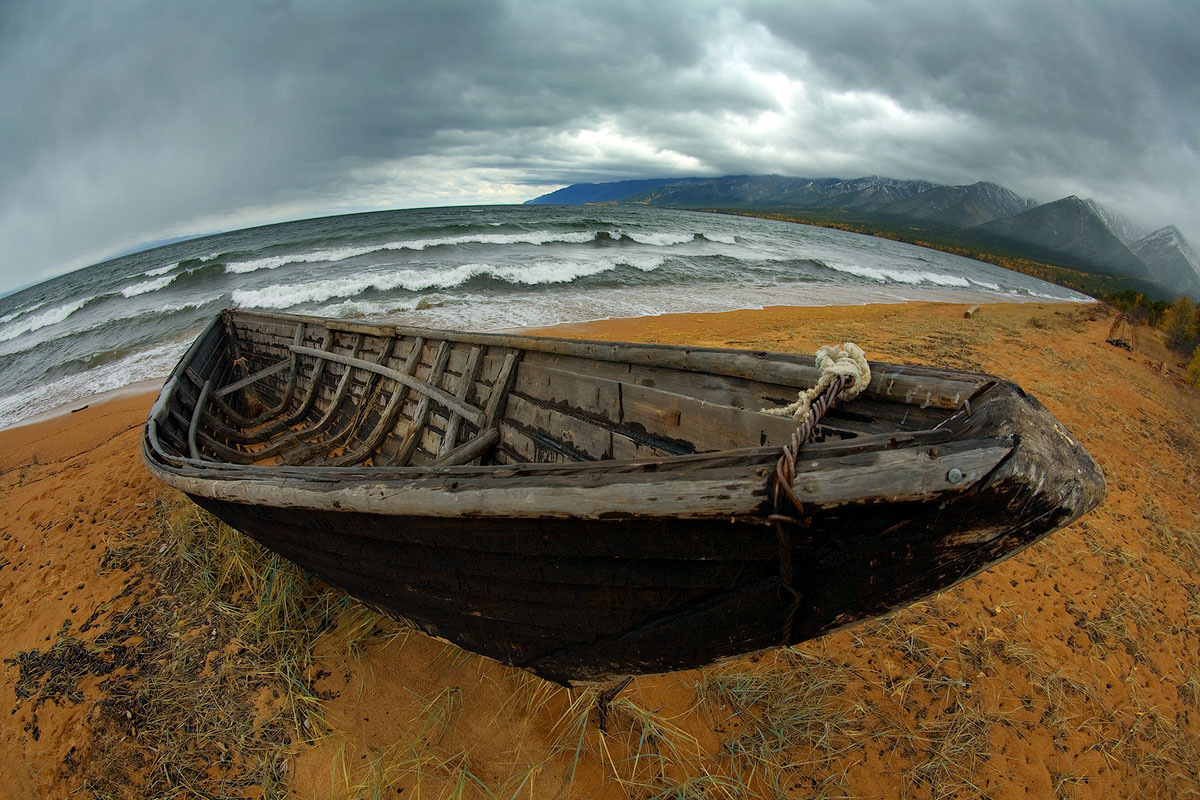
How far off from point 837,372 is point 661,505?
879mm

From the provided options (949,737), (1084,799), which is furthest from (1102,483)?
(1084,799)

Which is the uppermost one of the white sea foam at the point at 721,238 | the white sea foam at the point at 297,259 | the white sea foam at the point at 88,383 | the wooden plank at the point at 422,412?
the white sea foam at the point at 721,238

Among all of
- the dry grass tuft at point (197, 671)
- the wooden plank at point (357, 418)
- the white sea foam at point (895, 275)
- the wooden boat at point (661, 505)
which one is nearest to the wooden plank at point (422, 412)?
the wooden boat at point (661, 505)

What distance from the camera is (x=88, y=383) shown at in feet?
33.5

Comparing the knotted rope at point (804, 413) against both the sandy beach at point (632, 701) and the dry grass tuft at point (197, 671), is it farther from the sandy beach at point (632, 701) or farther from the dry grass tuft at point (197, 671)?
the dry grass tuft at point (197, 671)

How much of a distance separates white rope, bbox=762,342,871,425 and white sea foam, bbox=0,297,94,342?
26791 millimetres

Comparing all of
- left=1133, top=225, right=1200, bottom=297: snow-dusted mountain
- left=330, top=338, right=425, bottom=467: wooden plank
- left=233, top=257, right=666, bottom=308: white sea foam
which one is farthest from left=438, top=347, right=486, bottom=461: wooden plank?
left=1133, top=225, right=1200, bottom=297: snow-dusted mountain

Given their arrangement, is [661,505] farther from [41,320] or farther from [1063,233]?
[1063,233]

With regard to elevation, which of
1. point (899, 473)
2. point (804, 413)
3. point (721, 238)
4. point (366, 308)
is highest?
point (721, 238)

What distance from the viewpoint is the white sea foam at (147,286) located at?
2070 cm

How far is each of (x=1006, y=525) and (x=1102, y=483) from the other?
0.28m

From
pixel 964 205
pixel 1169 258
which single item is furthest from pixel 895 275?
pixel 964 205

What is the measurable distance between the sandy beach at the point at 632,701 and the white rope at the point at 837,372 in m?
1.71

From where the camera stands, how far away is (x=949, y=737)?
93.8 inches
